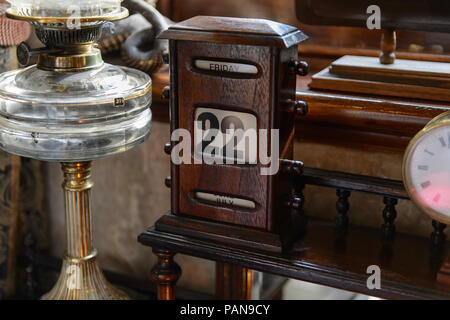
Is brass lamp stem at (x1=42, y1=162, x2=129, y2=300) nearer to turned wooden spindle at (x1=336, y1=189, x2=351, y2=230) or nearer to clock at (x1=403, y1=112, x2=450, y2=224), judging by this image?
turned wooden spindle at (x1=336, y1=189, x2=351, y2=230)

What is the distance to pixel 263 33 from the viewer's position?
1.12 meters

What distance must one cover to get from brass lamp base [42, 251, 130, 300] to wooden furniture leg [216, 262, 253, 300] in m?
0.28

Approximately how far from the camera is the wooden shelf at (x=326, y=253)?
3.84 feet

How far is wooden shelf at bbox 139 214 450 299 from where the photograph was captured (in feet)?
3.84

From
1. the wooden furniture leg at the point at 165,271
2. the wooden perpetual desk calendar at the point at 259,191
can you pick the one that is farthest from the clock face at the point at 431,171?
the wooden furniture leg at the point at 165,271

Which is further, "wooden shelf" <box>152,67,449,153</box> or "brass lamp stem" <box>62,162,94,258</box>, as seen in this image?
"brass lamp stem" <box>62,162,94,258</box>

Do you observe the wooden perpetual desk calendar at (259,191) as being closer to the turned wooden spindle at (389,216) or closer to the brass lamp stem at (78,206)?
the turned wooden spindle at (389,216)

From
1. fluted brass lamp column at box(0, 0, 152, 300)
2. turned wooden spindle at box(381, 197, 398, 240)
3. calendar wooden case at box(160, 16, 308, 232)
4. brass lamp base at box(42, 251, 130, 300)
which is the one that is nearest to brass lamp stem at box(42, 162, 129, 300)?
brass lamp base at box(42, 251, 130, 300)

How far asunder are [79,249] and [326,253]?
65 cm

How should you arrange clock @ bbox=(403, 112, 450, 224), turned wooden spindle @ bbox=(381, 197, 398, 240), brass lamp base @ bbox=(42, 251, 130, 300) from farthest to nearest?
brass lamp base @ bbox=(42, 251, 130, 300) → turned wooden spindle @ bbox=(381, 197, 398, 240) → clock @ bbox=(403, 112, 450, 224)
